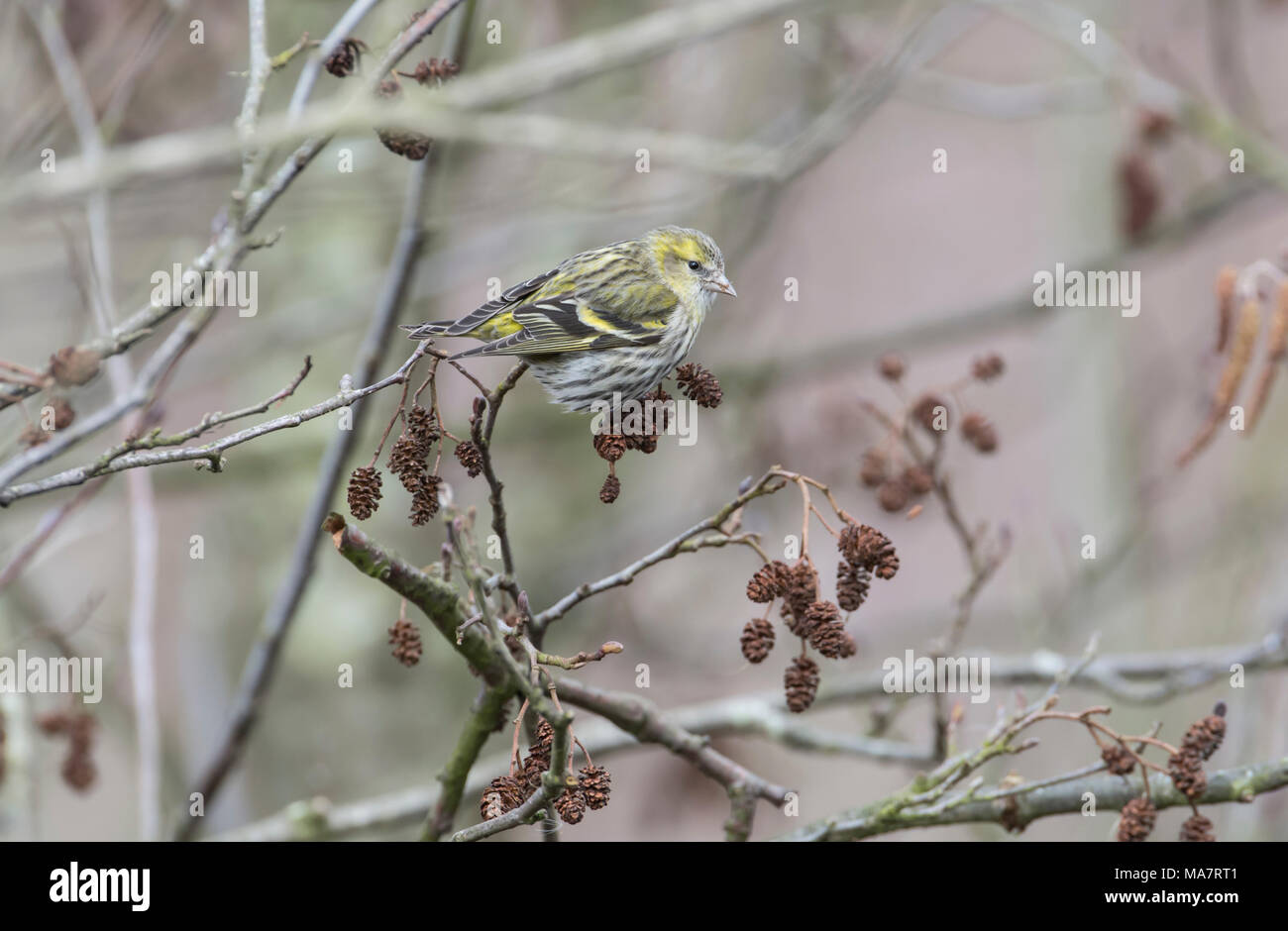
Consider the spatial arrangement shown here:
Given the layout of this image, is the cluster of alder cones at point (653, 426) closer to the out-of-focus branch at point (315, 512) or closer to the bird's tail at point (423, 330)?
the bird's tail at point (423, 330)

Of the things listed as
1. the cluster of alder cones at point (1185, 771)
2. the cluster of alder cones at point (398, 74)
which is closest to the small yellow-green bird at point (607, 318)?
the cluster of alder cones at point (398, 74)

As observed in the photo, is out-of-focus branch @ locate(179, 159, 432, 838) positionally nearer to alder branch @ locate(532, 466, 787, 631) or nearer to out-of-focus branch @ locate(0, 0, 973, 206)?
out-of-focus branch @ locate(0, 0, 973, 206)

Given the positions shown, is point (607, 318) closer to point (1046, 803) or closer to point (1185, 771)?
point (1046, 803)

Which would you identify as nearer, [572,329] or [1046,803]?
[1046,803]

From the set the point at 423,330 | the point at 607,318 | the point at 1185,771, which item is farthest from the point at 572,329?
the point at 1185,771

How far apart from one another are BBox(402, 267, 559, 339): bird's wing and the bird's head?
0.32 meters

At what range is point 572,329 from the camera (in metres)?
2.94

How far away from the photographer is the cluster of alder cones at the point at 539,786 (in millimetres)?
1736

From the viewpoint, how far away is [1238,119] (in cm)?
530

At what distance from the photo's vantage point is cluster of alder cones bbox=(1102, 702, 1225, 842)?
6.85 ft

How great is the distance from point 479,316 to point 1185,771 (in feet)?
5.70

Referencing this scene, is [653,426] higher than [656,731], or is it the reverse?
[653,426]
